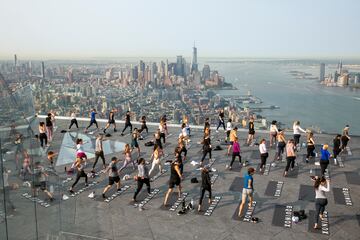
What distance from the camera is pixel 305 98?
39719mm

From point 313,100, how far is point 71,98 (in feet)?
80.8

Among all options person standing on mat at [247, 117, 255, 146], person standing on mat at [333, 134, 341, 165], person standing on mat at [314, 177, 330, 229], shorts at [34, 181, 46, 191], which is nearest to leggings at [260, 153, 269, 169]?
person standing on mat at [333, 134, 341, 165]

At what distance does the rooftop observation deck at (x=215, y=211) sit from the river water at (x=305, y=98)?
8.96m

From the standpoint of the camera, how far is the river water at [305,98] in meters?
27.1

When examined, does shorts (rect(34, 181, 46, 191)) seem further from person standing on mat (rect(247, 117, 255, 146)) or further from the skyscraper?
the skyscraper

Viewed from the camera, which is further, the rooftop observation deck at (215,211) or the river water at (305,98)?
the river water at (305,98)

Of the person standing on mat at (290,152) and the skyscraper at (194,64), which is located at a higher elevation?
the skyscraper at (194,64)

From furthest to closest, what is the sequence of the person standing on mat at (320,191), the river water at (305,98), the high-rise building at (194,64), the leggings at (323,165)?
the high-rise building at (194,64) → the river water at (305,98) → the leggings at (323,165) → the person standing on mat at (320,191)

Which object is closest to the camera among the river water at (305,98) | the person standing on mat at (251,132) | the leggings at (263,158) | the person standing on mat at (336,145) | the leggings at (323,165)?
the leggings at (323,165)

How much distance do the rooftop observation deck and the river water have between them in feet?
29.4

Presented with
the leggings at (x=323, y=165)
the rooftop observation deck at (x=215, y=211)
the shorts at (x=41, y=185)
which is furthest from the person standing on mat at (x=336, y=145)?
the shorts at (x=41, y=185)

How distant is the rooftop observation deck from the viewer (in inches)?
360

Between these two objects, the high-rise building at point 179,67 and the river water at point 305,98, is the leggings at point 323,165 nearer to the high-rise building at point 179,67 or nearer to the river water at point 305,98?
the river water at point 305,98

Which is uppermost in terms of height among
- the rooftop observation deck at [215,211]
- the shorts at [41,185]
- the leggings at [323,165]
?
the shorts at [41,185]
